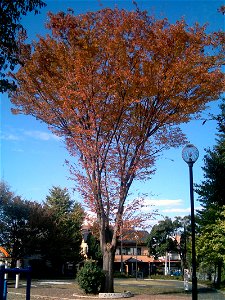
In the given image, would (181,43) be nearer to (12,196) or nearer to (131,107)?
(131,107)

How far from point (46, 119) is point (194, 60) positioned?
7.79m

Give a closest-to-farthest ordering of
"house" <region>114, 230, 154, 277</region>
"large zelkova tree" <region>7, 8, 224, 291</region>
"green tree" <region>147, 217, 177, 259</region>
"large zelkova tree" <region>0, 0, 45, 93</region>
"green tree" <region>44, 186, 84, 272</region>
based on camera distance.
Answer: "large zelkova tree" <region>0, 0, 45, 93</region> < "large zelkova tree" <region>7, 8, 224, 291</region> < "green tree" <region>44, 186, 84, 272</region> < "green tree" <region>147, 217, 177, 259</region> < "house" <region>114, 230, 154, 277</region>

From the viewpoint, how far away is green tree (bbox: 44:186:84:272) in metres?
41.1

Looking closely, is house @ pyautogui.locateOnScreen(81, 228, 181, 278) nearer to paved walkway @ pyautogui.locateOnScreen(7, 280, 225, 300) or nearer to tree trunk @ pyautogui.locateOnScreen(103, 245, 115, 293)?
paved walkway @ pyautogui.locateOnScreen(7, 280, 225, 300)

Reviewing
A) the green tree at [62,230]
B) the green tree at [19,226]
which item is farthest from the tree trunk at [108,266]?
the green tree at [19,226]

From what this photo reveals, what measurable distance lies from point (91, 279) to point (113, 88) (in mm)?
9607

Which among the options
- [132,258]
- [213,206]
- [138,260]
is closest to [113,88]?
[213,206]

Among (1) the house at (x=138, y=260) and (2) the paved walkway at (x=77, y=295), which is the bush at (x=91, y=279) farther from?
(1) the house at (x=138, y=260)

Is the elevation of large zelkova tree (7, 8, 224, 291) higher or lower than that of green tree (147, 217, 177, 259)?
higher

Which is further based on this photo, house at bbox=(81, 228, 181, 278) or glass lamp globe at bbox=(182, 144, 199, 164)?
house at bbox=(81, 228, 181, 278)

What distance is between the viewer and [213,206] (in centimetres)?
2741

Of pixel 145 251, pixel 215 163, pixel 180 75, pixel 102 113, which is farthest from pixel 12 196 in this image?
pixel 145 251

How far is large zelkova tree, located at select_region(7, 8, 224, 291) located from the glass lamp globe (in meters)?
6.25

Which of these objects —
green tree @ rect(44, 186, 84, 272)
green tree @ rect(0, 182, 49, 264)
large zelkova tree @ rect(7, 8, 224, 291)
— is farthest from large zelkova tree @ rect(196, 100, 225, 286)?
green tree @ rect(0, 182, 49, 264)
